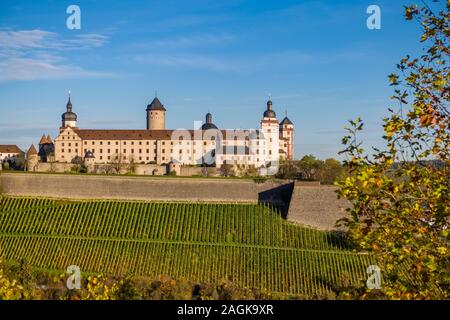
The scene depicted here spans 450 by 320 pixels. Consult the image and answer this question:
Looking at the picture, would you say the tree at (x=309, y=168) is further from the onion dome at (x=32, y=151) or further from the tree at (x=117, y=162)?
the onion dome at (x=32, y=151)

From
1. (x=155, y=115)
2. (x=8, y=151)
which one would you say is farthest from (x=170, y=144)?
(x=8, y=151)

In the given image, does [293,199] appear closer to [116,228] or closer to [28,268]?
[116,228]

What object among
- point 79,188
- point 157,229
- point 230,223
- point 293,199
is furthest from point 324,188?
point 79,188

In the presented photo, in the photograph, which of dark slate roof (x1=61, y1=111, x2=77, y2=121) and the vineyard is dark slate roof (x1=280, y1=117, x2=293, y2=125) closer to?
dark slate roof (x1=61, y1=111, x2=77, y2=121)

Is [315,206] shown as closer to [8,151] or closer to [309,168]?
[309,168]

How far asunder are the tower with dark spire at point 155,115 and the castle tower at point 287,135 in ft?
61.3

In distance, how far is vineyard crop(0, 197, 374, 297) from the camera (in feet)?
88.6

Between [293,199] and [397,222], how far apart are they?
25.7 metres

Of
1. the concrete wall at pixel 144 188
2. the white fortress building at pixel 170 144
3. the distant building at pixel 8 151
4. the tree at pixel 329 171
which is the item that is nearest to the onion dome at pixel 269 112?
the white fortress building at pixel 170 144

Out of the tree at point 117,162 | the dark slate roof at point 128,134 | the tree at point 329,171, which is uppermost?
the dark slate roof at point 128,134

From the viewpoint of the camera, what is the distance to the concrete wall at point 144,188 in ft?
120

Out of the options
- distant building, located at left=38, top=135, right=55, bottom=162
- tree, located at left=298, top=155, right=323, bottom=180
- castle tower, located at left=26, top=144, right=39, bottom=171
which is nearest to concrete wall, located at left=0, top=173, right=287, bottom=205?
tree, located at left=298, top=155, right=323, bottom=180

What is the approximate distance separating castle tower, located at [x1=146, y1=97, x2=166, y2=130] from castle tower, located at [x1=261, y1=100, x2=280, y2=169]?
17.2 meters

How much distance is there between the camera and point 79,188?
37125mm
